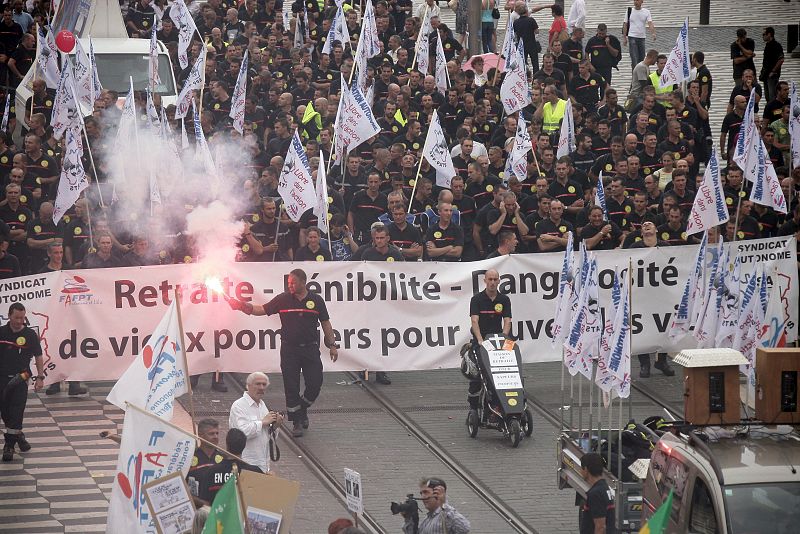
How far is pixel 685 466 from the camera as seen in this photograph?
10.6 m

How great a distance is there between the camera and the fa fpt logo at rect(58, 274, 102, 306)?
17250mm

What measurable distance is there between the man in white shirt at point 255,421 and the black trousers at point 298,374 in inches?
102

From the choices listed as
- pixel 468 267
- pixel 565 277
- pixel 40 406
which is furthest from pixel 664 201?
pixel 40 406

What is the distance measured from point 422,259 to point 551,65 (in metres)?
7.51

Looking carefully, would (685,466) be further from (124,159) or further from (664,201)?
(124,159)

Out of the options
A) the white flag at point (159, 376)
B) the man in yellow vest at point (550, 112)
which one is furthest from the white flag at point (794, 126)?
the white flag at point (159, 376)

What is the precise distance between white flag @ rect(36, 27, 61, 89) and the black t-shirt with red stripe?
8.46 metres

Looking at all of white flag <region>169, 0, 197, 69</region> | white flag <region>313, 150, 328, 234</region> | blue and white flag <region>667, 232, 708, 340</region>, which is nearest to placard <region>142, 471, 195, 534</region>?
blue and white flag <region>667, 232, 708, 340</region>

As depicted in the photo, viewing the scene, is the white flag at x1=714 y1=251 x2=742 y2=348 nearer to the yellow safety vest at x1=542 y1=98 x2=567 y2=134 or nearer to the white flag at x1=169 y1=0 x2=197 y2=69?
the yellow safety vest at x1=542 y1=98 x2=567 y2=134

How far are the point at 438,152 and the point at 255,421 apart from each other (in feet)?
26.7

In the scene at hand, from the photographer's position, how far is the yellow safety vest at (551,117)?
24073 mm

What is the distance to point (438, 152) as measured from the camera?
20891mm

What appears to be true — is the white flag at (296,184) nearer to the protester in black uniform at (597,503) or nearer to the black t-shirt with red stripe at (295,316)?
the black t-shirt with red stripe at (295,316)

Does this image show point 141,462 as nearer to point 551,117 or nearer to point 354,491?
point 354,491
